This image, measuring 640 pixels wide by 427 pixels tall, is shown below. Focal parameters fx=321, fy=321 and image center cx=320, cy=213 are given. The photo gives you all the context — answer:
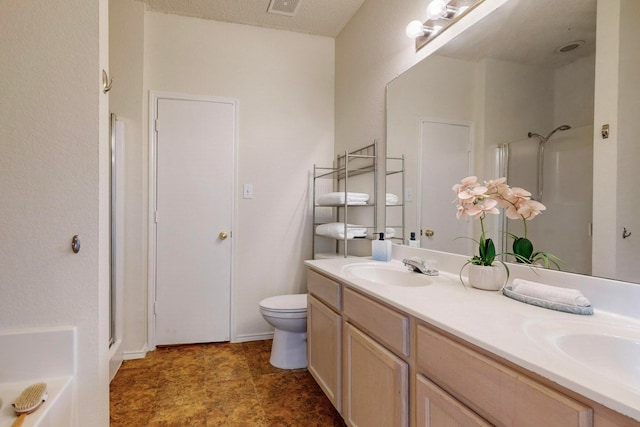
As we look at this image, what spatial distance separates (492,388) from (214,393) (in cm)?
168

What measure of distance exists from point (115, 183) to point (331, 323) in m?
1.77

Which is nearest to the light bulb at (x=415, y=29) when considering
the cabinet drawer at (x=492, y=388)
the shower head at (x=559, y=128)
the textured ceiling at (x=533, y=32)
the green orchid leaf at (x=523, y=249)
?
the textured ceiling at (x=533, y=32)

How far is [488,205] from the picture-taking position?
46.5 inches

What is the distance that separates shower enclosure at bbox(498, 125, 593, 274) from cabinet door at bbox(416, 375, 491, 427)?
601mm

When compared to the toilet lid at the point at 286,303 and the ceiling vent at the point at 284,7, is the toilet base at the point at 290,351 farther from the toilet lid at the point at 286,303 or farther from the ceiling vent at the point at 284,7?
the ceiling vent at the point at 284,7

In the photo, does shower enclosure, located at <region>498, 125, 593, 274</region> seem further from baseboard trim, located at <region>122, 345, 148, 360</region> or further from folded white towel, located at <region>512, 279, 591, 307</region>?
baseboard trim, located at <region>122, 345, 148, 360</region>

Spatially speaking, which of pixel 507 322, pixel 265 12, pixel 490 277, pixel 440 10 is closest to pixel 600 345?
pixel 507 322

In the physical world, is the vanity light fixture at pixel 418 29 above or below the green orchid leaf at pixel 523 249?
above

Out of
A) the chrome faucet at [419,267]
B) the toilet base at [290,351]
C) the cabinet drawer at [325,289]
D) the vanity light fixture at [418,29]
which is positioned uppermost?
the vanity light fixture at [418,29]

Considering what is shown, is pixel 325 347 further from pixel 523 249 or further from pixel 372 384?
pixel 523 249

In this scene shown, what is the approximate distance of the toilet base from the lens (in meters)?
2.20

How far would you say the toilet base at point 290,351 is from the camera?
220 cm

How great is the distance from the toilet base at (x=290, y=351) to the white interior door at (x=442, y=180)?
110cm

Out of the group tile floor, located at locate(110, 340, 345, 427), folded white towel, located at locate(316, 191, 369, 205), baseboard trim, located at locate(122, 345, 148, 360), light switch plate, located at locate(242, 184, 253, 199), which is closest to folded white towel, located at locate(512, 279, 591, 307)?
tile floor, located at locate(110, 340, 345, 427)
